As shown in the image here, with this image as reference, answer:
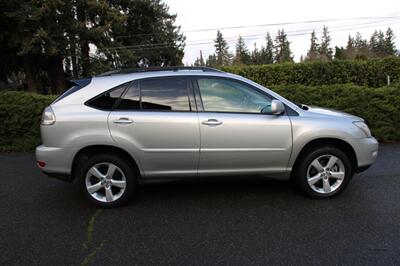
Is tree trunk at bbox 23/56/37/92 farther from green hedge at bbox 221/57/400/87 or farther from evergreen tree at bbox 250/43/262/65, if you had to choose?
evergreen tree at bbox 250/43/262/65

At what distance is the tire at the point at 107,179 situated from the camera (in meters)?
4.40

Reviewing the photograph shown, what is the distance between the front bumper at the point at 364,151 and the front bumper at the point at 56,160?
11.4 feet

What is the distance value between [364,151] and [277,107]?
1281 millimetres

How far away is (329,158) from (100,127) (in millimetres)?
2822

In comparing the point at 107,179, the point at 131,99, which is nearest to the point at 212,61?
the point at 131,99

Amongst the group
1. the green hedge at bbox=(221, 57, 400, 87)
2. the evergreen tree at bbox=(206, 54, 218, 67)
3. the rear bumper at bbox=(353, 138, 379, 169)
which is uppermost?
the evergreen tree at bbox=(206, 54, 218, 67)

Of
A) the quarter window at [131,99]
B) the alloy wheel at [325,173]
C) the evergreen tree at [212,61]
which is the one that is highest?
the evergreen tree at [212,61]

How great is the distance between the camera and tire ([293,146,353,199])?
4531 mm

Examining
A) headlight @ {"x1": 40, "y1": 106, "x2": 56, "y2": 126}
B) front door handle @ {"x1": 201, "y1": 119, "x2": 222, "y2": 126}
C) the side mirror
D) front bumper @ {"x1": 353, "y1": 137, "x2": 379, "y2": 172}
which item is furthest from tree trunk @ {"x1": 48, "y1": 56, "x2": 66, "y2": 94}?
front bumper @ {"x1": 353, "y1": 137, "x2": 379, "y2": 172}

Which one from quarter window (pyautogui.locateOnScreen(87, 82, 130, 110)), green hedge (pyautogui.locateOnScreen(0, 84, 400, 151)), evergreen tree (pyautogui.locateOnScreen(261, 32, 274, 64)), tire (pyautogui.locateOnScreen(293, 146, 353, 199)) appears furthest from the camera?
evergreen tree (pyautogui.locateOnScreen(261, 32, 274, 64))

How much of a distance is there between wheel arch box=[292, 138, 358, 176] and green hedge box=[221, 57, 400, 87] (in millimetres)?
15198

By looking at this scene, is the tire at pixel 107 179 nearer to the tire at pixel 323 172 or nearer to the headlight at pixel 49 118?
the headlight at pixel 49 118

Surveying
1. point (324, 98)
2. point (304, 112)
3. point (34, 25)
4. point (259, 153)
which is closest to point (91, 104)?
point (259, 153)

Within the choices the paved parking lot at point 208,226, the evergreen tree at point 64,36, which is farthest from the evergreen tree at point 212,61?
the paved parking lot at point 208,226
